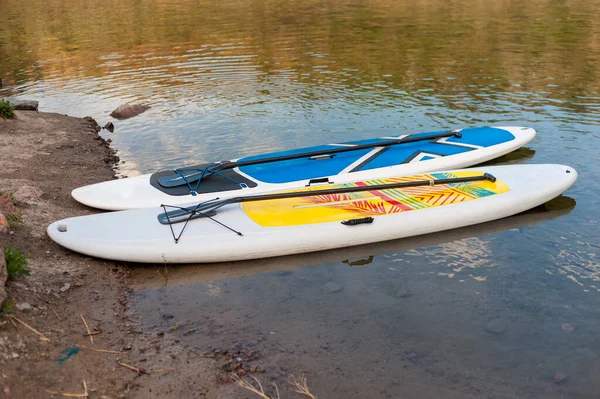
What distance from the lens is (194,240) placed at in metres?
6.73

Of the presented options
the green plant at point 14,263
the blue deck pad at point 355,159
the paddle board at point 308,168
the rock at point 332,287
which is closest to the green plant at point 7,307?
the green plant at point 14,263

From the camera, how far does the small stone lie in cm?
542

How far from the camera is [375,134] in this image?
438 inches

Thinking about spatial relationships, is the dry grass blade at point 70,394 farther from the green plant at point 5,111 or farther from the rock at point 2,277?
the green plant at point 5,111

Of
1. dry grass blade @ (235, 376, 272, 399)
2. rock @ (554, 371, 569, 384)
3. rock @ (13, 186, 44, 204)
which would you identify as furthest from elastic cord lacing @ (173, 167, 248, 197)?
rock @ (554, 371, 569, 384)

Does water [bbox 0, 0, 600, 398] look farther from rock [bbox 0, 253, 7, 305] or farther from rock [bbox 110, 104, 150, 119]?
rock [bbox 0, 253, 7, 305]

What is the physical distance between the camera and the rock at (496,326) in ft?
17.9

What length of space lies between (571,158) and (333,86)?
6.66 meters

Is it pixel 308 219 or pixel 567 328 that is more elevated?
pixel 308 219

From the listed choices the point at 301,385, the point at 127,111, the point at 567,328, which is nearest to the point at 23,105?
the point at 127,111

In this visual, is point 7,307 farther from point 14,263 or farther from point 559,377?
point 559,377

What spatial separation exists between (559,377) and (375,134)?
6.88 meters

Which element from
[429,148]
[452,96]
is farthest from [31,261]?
[452,96]

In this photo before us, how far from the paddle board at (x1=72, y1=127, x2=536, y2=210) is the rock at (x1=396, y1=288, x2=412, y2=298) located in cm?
239
